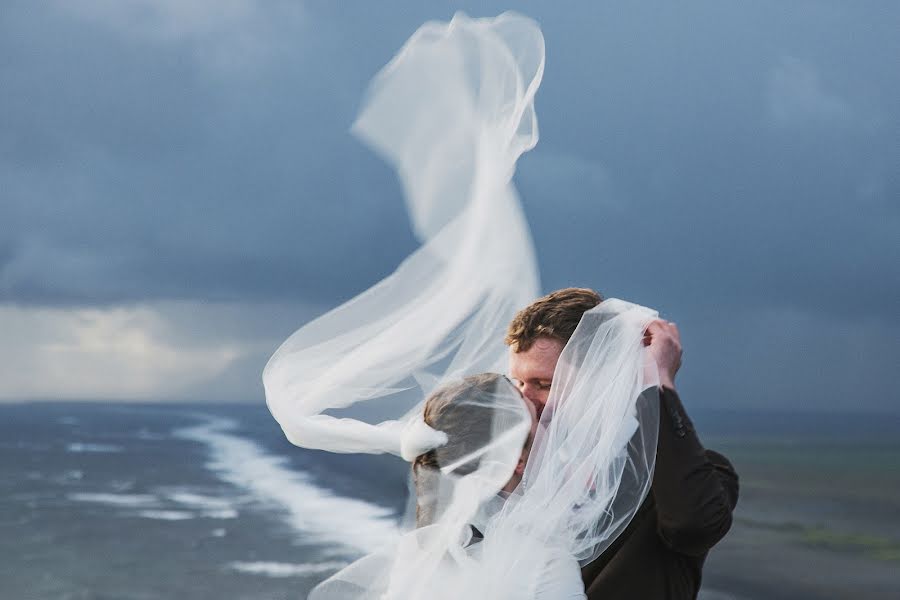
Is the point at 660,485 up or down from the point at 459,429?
down

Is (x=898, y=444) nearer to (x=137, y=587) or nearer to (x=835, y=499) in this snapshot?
(x=835, y=499)

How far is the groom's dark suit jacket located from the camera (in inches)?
109

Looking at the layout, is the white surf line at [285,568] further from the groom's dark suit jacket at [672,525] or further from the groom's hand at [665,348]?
the groom's hand at [665,348]

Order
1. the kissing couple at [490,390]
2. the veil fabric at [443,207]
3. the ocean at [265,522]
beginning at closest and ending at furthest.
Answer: the kissing couple at [490,390] < the veil fabric at [443,207] < the ocean at [265,522]

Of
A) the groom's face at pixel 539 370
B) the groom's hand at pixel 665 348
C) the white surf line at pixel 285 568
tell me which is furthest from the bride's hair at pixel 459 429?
the white surf line at pixel 285 568

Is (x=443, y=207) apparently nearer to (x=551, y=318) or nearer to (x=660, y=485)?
(x=551, y=318)

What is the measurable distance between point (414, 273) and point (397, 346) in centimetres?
26

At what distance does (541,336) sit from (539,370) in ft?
0.36

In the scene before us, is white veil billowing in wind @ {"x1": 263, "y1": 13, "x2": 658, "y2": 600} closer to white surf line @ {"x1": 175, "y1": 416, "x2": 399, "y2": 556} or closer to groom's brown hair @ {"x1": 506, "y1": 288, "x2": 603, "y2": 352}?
groom's brown hair @ {"x1": 506, "y1": 288, "x2": 603, "y2": 352}

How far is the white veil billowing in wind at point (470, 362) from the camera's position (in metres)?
2.94

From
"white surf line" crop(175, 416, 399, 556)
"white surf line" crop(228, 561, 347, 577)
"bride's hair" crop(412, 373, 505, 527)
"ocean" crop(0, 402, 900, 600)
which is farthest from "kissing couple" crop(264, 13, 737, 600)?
"white surf line" crop(228, 561, 347, 577)

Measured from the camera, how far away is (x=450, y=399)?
10.1ft

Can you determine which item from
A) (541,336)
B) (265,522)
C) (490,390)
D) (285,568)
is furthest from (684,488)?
(265,522)

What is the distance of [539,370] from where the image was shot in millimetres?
3295
